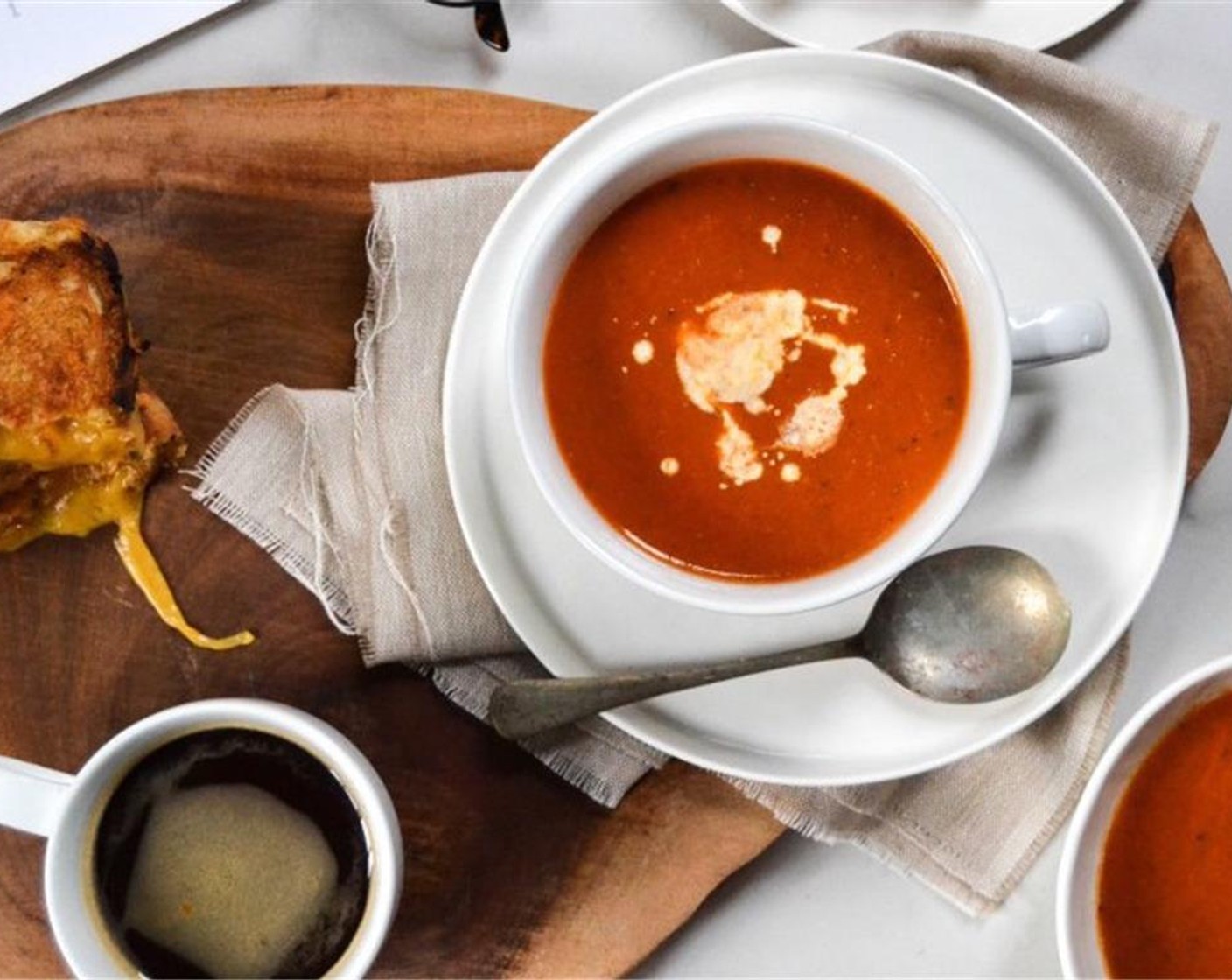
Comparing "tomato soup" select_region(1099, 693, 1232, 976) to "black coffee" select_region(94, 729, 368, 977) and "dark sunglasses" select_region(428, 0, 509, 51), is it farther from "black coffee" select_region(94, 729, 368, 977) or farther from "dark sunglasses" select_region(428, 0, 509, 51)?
"dark sunglasses" select_region(428, 0, 509, 51)

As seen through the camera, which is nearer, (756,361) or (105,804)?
(756,361)

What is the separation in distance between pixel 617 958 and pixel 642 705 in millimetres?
299

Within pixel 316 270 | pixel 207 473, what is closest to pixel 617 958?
pixel 207 473

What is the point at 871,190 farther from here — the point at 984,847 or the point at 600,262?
the point at 984,847

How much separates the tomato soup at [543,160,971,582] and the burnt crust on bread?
18.7 inches

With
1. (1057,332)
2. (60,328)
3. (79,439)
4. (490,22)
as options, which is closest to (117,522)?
(79,439)

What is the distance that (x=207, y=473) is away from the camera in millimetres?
1537

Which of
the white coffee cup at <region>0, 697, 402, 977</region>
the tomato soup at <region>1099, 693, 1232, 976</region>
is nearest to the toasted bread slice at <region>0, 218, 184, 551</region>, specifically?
the white coffee cup at <region>0, 697, 402, 977</region>

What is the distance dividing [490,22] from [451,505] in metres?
0.54

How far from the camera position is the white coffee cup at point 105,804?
55.1 inches

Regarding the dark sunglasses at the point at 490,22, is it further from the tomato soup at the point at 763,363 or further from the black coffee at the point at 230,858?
the black coffee at the point at 230,858

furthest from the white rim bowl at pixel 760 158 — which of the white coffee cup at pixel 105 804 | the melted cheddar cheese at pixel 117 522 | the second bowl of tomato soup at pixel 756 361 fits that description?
the melted cheddar cheese at pixel 117 522

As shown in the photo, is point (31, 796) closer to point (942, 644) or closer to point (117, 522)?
point (117, 522)

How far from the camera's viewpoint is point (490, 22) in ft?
5.38
